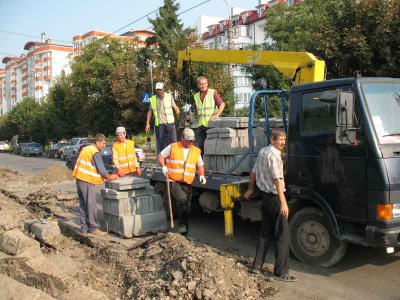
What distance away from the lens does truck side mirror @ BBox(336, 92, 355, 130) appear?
15.3 ft

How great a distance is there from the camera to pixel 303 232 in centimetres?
543

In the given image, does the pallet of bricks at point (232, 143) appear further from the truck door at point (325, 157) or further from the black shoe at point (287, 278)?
the black shoe at point (287, 278)

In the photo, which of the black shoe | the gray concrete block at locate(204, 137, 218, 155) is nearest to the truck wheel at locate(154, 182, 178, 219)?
the gray concrete block at locate(204, 137, 218, 155)

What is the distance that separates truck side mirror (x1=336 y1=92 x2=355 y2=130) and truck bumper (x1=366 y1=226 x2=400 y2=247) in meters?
1.15

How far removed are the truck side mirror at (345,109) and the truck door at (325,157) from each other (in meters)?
0.19

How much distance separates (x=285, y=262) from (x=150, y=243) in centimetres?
211

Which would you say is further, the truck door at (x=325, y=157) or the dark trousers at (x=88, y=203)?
the dark trousers at (x=88, y=203)

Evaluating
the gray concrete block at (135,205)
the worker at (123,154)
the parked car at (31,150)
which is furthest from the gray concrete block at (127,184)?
the parked car at (31,150)

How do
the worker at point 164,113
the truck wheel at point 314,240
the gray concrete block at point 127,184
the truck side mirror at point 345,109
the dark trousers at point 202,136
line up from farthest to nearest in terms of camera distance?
the worker at point 164,113 < the dark trousers at point 202,136 < the gray concrete block at point 127,184 < the truck wheel at point 314,240 < the truck side mirror at point 345,109

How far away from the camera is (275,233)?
5105mm

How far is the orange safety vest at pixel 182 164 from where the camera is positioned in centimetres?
663

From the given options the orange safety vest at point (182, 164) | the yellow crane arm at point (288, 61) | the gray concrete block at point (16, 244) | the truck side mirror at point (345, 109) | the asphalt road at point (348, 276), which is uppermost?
the yellow crane arm at point (288, 61)

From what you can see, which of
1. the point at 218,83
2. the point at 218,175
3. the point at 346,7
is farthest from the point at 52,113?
the point at 218,175

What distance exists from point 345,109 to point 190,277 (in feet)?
8.07
